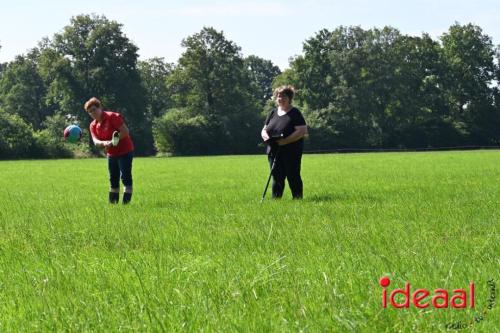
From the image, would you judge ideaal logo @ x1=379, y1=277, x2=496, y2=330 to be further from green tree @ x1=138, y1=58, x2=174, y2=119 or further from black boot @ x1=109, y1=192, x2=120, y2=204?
green tree @ x1=138, y1=58, x2=174, y2=119

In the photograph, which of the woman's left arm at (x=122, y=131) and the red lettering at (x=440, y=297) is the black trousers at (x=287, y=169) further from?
the red lettering at (x=440, y=297)

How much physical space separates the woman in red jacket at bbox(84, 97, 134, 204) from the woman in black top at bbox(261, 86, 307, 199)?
2495 mm

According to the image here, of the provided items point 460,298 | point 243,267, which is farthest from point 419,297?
point 243,267

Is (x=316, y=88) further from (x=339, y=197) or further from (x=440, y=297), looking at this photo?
(x=440, y=297)

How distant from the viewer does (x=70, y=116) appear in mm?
80250

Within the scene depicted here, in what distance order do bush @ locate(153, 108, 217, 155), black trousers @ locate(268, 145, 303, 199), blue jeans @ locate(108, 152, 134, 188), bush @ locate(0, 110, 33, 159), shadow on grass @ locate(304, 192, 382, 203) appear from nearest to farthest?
shadow on grass @ locate(304, 192, 382, 203), black trousers @ locate(268, 145, 303, 199), blue jeans @ locate(108, 152, 134, 188), bush @ locate(0, 110, 33, 159), bush @ locate(153, 108, 217, 155)

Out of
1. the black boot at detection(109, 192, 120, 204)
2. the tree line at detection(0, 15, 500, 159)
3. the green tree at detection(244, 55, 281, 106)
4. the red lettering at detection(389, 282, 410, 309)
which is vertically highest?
the green tree at detection(244, 55, 281, 106)

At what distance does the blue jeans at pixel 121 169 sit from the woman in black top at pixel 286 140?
2491 mm

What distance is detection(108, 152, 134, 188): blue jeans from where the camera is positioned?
1106cm

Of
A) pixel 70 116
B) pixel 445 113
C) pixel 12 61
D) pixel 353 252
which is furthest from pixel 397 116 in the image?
pixel 353 252

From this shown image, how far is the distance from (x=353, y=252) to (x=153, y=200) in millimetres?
6966

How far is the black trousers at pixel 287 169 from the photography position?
35.7ft

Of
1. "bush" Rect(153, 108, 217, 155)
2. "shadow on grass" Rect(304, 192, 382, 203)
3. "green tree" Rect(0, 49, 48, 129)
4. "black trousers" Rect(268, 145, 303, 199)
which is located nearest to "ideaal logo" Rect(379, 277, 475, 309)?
"shadow on grass" Rect(304, 192, 382, 203)

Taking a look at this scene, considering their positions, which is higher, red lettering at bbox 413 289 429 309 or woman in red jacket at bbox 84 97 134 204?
woman in red jacket at bbox 84 97 134 204
